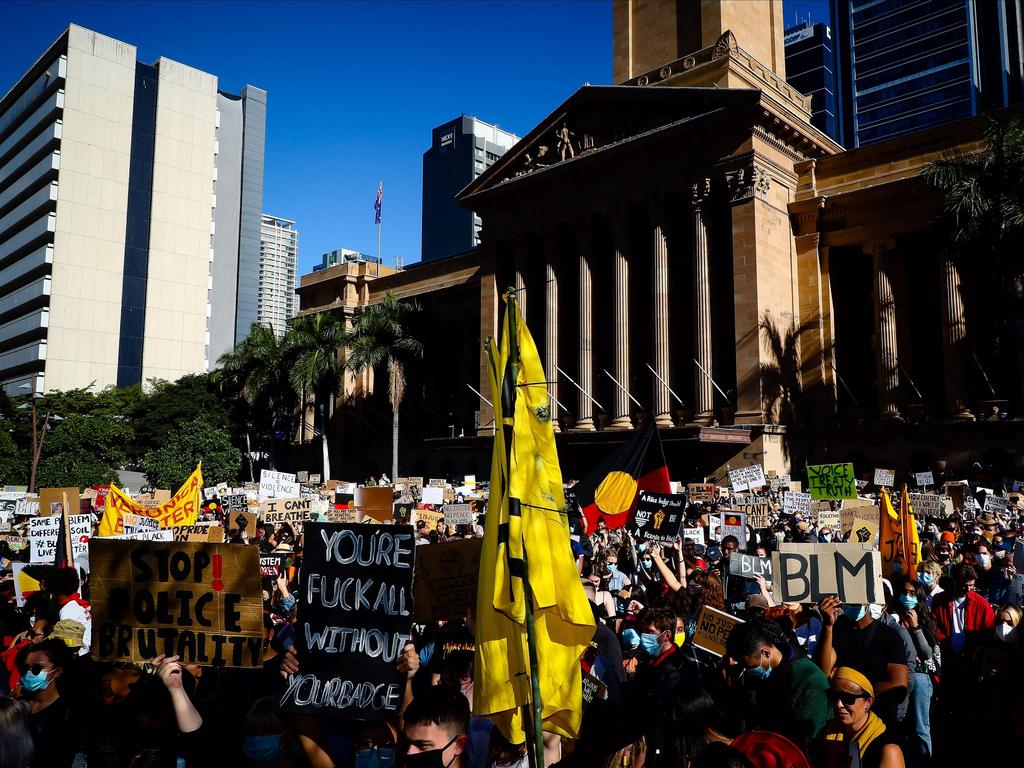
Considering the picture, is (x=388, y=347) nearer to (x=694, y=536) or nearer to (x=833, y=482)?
(x=833, y=482)

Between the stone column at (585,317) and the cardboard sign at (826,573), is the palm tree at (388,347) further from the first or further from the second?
the cardboard sign at (826,573)

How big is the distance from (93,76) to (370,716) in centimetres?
9130

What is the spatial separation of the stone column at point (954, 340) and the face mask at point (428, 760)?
3057 centimetres

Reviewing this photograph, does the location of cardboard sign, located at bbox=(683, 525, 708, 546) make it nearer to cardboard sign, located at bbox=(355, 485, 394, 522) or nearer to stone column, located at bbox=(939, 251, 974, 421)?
cardboard sign, located at bbox=(355, 485, 394, 522)

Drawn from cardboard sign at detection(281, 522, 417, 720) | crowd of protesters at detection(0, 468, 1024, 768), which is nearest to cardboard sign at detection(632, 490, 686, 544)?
crowd of protesters at detection(0, 468, 1024, 768)

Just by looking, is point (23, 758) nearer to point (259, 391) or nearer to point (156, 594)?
point (156, 594)

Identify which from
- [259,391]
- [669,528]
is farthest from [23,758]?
[259,391]

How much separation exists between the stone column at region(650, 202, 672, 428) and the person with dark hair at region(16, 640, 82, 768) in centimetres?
3013

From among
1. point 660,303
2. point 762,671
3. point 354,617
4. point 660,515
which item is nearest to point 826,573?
point 762,671

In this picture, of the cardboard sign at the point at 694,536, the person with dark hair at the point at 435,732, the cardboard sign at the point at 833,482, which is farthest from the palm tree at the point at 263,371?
the person with dark hair at the point at 435,732

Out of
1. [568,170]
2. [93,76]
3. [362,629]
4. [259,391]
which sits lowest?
[362,629]

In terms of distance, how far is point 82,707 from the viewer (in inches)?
225

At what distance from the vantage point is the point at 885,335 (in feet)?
108

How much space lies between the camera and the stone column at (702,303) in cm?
3344
